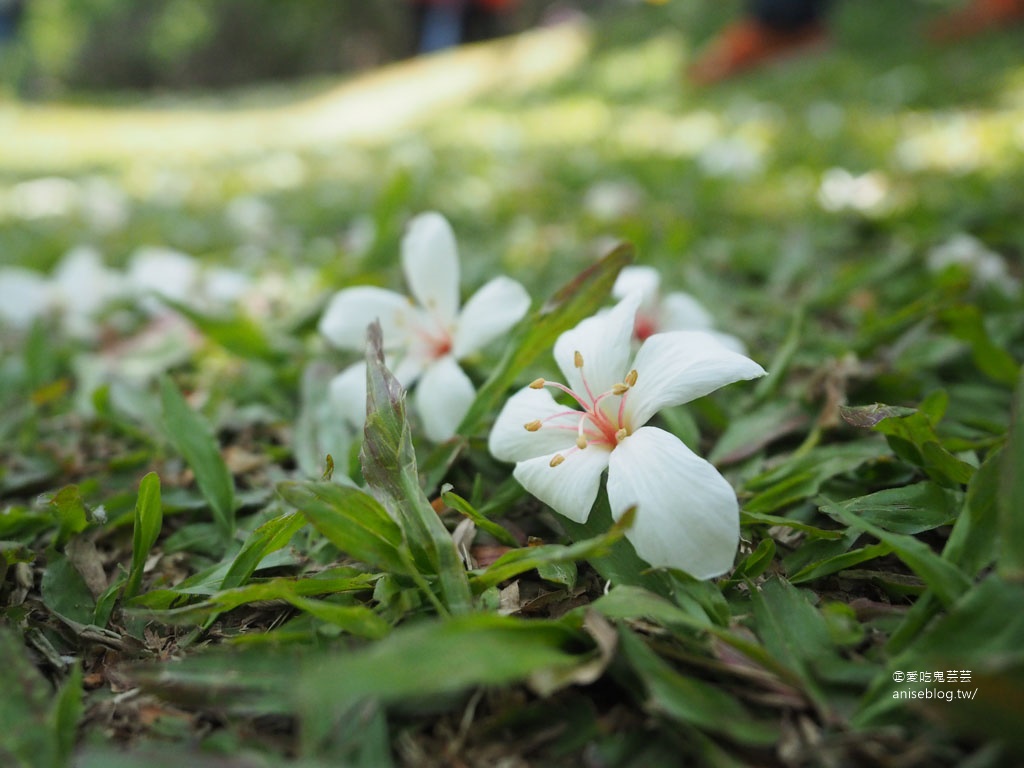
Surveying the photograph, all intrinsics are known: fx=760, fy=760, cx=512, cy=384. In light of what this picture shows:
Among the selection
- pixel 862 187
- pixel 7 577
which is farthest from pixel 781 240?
pixel 7 577

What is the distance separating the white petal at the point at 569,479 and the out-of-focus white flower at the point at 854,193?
1793mm

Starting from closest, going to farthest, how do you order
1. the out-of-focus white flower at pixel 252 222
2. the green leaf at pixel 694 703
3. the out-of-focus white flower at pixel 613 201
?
the green leaf at pixel 694 703
the out-of-focus white flower at pixel 613 201
the out-of-focus white flower at pixel 252 222

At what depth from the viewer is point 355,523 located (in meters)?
0.81

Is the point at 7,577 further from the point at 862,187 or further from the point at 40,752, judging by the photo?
the point at 862,187

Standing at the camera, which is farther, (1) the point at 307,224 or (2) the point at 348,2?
(2) the point at 348,2

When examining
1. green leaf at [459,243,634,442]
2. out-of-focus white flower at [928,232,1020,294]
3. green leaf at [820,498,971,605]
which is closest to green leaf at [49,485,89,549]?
green leaf at [459,243,634,442]

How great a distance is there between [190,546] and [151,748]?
38 cm

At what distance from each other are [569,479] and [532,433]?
4.0 inches

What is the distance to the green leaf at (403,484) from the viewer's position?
81 centimetres

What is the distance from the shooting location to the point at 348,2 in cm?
1483

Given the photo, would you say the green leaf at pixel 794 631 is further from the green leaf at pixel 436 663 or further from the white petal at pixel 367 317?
the white petal at pixel 367 317

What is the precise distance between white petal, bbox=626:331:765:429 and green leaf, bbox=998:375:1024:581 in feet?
0.73

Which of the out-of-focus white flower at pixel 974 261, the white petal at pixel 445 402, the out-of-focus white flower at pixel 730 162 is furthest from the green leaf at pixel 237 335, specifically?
the out-of-focus white flower at pixel 730 162

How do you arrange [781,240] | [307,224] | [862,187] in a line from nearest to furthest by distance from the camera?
1. [781,240]
2. [862,187]
3. [307,224]
